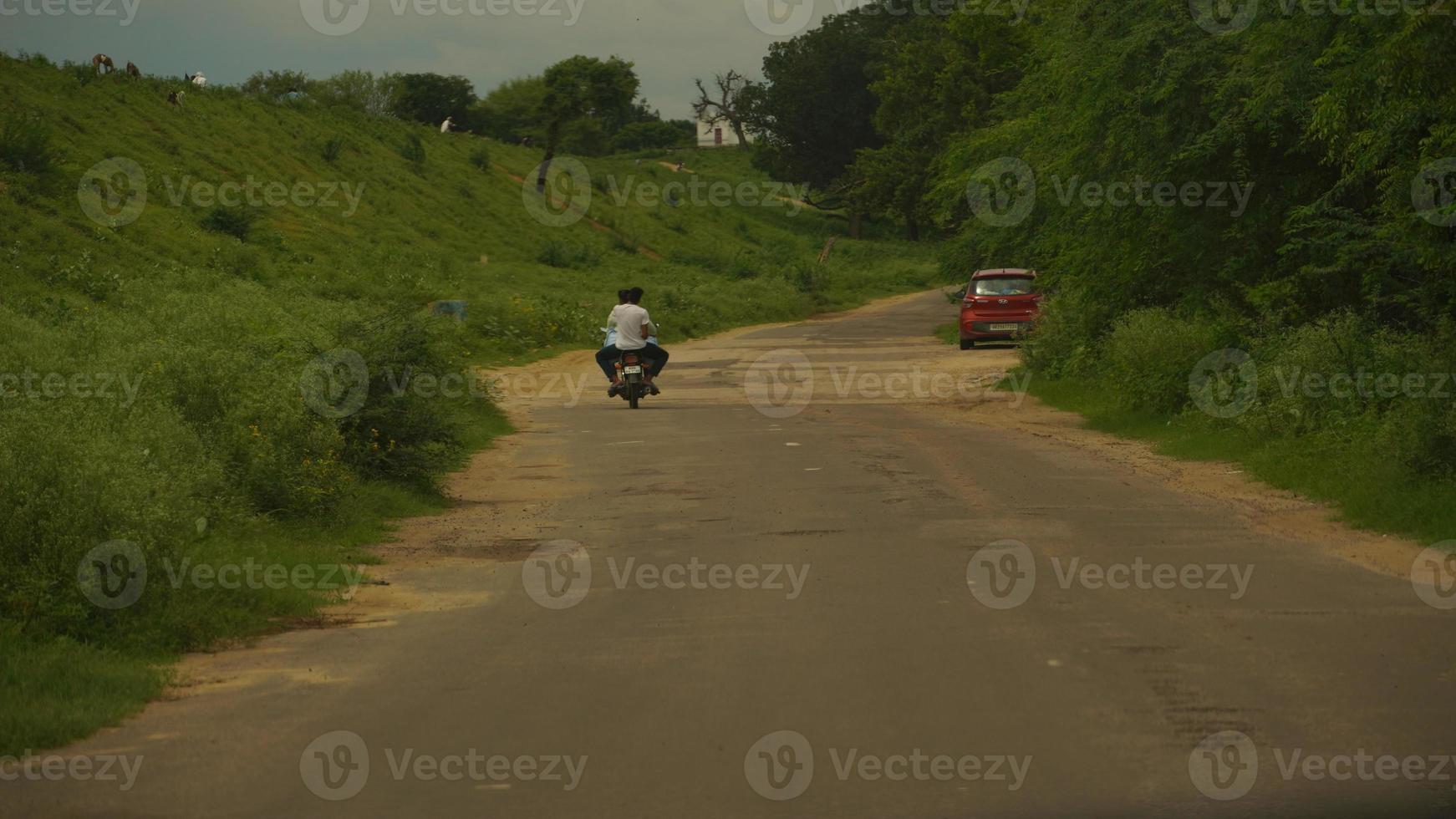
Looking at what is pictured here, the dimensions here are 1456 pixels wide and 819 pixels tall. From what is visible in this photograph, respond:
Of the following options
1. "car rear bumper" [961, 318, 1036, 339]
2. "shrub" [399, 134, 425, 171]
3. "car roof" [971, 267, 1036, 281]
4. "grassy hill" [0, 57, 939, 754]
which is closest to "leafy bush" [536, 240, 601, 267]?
"grassy hill" [0, 57, 939, 754]

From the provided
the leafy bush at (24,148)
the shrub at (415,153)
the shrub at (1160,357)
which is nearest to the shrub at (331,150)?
the shrub at (415,153)

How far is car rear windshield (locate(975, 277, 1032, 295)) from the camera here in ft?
114

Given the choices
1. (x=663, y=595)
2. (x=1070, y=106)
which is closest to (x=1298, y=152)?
(x=1070, y=106)

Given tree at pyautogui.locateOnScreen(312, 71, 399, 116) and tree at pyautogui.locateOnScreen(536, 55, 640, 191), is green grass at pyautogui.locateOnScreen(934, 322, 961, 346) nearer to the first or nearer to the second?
tree at pyautogui.locateOnScreen(536, 55, 640, 191)

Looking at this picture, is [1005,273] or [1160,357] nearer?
[1160,357]

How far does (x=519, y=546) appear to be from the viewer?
11547 millimetres

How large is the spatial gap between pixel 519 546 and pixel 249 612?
2834 mm

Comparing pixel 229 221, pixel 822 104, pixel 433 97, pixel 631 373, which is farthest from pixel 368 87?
pixel 631 373

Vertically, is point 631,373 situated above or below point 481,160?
below

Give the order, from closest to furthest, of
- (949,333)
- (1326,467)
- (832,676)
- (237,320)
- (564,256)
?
1. (832,676)
2. (1326,467)
3. (237,320)
4. (949,333)
5. (564,256)

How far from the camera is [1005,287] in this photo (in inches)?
1371

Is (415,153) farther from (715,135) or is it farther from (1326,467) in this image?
(715,135)

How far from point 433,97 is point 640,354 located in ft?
298

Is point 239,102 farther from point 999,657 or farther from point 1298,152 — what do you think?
point 999,657
